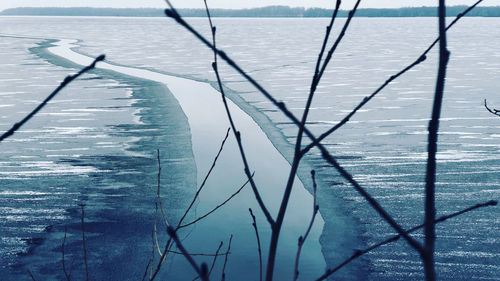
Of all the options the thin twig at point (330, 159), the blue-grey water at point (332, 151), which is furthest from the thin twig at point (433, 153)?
the blue-grey water at point (332, 151)

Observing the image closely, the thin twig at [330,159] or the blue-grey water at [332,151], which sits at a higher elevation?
the thin twig at [330,159]

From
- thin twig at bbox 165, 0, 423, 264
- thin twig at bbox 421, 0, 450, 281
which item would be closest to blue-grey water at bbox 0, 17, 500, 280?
thin twig at bbox 165, 0, 423, 264

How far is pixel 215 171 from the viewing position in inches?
281

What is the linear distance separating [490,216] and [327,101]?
22.6 ft

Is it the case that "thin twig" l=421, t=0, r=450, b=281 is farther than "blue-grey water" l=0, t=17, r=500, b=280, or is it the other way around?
"blue-grey water" l=0, t=17, r=500, b=280

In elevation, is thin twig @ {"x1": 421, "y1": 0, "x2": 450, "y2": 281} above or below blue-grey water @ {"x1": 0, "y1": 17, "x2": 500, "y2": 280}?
above

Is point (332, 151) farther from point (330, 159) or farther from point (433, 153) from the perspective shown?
point (433, 153)

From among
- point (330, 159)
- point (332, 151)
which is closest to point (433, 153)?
point (330, 159)

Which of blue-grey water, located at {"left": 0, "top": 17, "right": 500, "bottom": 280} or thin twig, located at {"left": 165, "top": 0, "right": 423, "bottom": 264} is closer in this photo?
thin twig, located at {"left": 165, "top": 0, "right": 423, "bottom": 264}

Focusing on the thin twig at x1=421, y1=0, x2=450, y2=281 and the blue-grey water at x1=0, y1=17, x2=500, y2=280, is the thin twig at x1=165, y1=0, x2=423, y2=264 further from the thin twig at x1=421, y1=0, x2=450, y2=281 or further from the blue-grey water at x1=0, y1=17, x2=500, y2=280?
the blue-grey water at x1=0, y1=17, x2=500, y2=280

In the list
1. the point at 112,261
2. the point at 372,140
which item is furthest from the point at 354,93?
the point at 112,261

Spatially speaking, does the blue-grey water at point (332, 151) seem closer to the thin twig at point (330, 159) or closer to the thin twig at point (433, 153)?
the thin twig at point (330, 159)

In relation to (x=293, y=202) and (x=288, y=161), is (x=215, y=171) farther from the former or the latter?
(x=293, y=202)

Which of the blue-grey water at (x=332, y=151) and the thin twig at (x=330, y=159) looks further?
the blue-grey water at (x=332, y=151)
